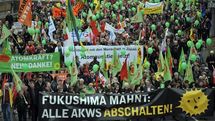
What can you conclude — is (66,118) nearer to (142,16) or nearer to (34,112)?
(34,112)

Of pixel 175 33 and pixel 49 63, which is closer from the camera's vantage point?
pixel 49 63

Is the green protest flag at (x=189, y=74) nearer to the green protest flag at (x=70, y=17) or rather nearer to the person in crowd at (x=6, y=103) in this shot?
the green protest flag at (x=70, y=17)

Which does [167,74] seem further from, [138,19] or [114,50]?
[138,19]

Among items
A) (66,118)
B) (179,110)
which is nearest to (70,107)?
(66,118)

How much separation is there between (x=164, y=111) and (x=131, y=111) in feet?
2.74

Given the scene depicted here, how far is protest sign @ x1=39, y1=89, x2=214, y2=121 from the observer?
53.9ft

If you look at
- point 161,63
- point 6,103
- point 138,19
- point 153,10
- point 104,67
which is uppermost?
point 153,10

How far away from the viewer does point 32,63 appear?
17.8m

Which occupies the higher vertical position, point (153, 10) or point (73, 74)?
point (153, 10)

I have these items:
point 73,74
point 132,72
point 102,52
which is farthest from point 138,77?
point 102,52

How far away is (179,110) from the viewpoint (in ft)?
55.0

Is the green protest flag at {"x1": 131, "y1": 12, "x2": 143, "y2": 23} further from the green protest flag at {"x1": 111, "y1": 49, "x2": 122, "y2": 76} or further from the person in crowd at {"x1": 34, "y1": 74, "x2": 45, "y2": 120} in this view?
the person in crowd at {"x1": 34, "y1": 74, "x2": 45, "y2": 120}

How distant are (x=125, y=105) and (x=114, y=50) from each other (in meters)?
5.23

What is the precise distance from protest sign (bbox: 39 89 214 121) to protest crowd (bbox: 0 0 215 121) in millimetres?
418
